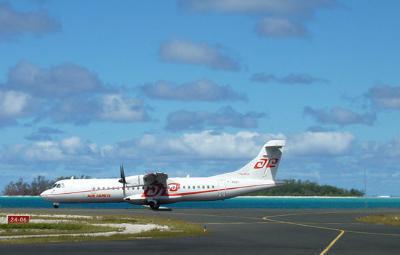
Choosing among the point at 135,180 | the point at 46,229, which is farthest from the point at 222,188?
the point at 46,229

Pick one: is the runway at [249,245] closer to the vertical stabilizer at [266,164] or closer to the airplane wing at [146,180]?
the airplane wing at [146,180]

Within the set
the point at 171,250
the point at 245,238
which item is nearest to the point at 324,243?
the point at 245,238

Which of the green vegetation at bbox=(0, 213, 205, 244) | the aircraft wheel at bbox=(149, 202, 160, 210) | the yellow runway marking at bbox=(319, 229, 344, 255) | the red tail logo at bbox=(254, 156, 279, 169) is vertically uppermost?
the red tail logo at bbox=(254, 156, 279, 169)

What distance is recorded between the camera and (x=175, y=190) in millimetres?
87500

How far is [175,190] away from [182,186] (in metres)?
0.91

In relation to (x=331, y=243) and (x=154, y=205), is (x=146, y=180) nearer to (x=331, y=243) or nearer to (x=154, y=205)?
(x=154, y=205)

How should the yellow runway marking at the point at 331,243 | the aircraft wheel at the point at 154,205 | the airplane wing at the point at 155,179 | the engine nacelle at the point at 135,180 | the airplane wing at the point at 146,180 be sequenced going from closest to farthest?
the yellow runway marking at the point at 331,243, the airplane wing at the point at 155,179, the airplane wing at the point at 146,180, the engine nacelle at the point at 135,180, the aircraft wheel at the point at 154,205

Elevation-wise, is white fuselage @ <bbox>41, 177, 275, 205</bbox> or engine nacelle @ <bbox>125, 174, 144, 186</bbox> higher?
engine nacelle @ <bbox>125, 174, 144, 186</bbox>

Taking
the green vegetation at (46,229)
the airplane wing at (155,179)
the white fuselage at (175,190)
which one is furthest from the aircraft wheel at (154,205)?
the green vegetation at (46,229)

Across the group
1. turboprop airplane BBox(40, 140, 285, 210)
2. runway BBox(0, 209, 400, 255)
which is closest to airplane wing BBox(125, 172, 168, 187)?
turboprop airplane BBox(40, 140, 285, 210)

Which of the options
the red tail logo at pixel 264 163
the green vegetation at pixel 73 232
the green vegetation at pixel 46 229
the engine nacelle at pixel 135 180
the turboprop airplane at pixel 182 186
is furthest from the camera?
the red tail logo at pixel 264 163

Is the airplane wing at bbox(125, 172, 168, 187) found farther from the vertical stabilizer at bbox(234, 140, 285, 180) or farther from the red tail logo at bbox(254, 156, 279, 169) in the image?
the red tail logo at bbox(254, 156, 279, 169)

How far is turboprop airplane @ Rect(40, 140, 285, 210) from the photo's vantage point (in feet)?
286

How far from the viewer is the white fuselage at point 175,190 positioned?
3445 inches
